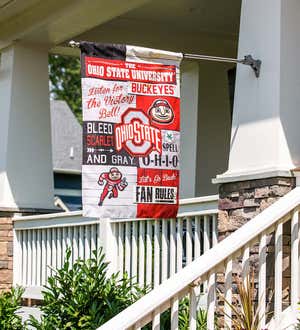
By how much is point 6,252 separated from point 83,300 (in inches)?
170

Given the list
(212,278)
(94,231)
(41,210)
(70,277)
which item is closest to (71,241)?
(94,231)

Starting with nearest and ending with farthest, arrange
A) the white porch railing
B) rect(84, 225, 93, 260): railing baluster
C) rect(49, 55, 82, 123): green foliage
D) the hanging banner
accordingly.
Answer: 1. the hanging banner
2. the white porch railing
3. rect(84, 225, 93, 260): railing baluster
4. rect(49, 55, 82, 123): green foliage

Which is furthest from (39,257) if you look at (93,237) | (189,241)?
(189,241)

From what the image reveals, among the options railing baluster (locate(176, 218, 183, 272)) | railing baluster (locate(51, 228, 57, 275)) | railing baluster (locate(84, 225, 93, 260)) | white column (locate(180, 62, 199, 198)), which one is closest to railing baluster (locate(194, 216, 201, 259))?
railing baluster (locate(176, 218, 183, 272))

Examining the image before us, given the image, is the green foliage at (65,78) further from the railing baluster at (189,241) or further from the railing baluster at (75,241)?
the railing baluster at (189,241)

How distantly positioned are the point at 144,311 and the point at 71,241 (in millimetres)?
5189

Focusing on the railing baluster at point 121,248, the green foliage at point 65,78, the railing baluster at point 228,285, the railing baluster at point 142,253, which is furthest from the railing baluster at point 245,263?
the green foliage at point 65,78

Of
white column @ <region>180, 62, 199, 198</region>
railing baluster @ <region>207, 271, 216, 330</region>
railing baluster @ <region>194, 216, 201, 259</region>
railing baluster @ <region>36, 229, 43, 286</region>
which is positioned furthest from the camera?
white column @ <region>180, 62, 199, 198</region>

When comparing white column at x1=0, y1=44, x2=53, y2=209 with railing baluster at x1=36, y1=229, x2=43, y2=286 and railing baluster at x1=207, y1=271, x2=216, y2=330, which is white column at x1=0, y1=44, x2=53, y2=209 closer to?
railing baluster at x1=36, y1=229, x2=43, y2=286

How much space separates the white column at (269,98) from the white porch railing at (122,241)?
0.80 metres

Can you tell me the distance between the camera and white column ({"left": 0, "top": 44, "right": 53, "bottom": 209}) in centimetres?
1168

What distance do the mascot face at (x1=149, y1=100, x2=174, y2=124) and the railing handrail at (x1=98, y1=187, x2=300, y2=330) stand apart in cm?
140

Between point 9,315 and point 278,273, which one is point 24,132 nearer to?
point 9,315

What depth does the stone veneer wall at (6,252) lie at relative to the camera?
37.3 feet
